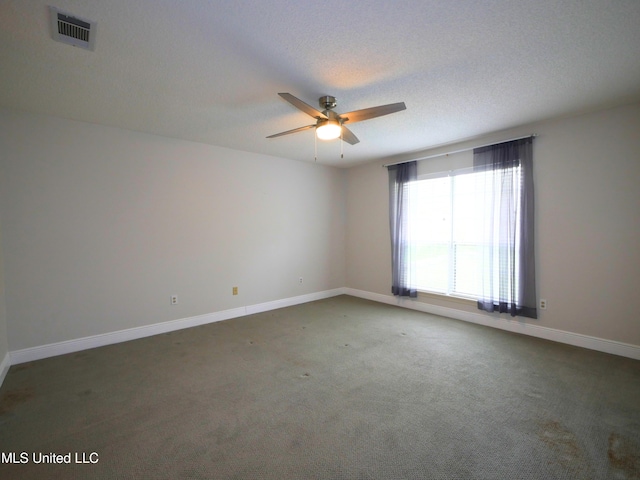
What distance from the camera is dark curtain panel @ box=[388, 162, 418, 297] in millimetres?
4695

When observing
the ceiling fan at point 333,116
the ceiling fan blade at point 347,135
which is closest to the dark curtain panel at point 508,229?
the ceiling fan blade at point 347,135

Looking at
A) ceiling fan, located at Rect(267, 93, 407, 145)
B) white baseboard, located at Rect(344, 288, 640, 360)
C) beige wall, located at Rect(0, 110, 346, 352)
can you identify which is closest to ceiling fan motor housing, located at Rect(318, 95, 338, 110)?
ceiling fan, located at Rect(267, 93, 407, 145)

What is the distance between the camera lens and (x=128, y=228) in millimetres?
3455

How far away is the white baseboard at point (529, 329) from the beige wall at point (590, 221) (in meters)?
0.06

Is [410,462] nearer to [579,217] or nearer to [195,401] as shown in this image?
[195,401]

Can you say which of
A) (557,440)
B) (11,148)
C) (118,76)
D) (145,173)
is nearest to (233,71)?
(118,76)

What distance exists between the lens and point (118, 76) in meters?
2.26

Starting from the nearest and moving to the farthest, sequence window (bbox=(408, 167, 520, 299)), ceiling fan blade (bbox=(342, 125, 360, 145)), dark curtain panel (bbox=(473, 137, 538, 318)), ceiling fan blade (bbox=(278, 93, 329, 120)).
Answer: ceiling fan blade (bbox=(278, 93, 329, 120))
ceiling fan blade (bbox=(342, 125, 360, 145))
dark curtain panel (bbox=(473, 137, 538, 318))
window (bbox=(408, 167, 520, 299))

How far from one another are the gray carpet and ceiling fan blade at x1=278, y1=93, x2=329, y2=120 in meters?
2.32

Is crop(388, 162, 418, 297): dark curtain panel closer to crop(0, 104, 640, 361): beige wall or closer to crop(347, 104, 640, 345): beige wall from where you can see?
crop(0, 104, 640, 361): beige wall

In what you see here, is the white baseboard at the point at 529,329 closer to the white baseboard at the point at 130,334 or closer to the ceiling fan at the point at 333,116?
the white baseboard at the point at 130,334

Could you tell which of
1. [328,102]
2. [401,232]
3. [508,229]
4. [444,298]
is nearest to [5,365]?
[328,102]

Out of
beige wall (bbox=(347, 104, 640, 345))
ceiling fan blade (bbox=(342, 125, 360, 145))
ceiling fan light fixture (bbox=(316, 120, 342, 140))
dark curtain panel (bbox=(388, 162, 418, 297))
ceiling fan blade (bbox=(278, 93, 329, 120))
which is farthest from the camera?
dark curtain panel (bbox=(388, 162, 418, 297))

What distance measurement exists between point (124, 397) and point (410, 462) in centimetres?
221
